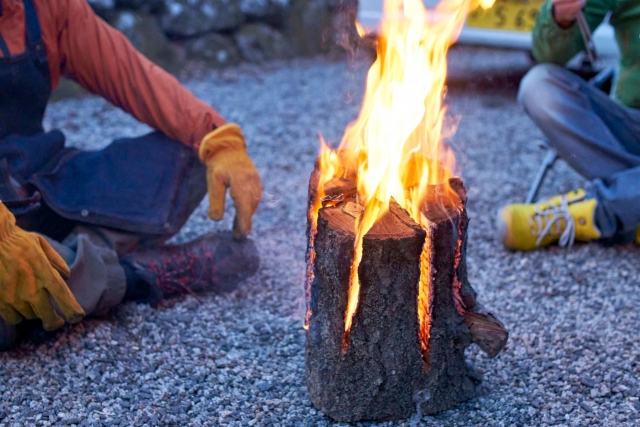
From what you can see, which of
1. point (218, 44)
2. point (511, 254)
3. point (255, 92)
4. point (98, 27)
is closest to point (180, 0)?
point (218, 44)

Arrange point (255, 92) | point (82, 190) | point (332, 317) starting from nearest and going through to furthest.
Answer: point (332, 317) < point (82, 190) < point (255, 92)

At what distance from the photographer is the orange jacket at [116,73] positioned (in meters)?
2.46

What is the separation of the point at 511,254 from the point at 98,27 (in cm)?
196

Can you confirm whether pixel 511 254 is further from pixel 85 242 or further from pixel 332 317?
pixel 85 242

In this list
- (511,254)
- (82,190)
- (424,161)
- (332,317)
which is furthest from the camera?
(511,254)

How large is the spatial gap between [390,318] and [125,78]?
1422 mm

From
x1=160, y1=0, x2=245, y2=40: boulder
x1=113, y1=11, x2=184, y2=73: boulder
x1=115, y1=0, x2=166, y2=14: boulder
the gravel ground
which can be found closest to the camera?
the gravel ground

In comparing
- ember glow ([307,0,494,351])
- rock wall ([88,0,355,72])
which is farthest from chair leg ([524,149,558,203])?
rock wall ([88,0,355,72])

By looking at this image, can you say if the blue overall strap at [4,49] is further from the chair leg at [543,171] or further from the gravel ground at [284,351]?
the chair leg at [543,171]

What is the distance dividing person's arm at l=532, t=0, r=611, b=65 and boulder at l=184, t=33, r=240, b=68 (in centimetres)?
390

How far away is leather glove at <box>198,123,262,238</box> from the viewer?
252 centimetres

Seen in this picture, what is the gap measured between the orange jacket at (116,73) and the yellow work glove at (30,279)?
0.74 m

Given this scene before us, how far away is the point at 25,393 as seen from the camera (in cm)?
203

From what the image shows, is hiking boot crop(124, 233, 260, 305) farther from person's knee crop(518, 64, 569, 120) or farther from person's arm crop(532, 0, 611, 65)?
person's arm crop(532, 0, 611, 65)
